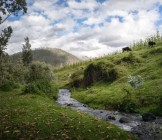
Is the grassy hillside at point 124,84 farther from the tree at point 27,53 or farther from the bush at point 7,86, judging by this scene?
the tree at point 27,53

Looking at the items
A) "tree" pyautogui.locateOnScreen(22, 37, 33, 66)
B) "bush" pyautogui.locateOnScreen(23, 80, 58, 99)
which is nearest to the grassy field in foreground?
"bush" pyautogui.locateOnScreen(23, 80, 58, 99)

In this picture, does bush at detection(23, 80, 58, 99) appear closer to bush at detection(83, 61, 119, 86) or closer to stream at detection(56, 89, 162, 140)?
bush at detection(83, 61, 119, 86)

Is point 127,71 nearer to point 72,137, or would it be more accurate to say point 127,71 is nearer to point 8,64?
point 8,64

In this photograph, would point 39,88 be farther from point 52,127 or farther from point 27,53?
point 27,53

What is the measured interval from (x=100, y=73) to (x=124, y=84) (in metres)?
24.7

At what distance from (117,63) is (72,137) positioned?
231 feet

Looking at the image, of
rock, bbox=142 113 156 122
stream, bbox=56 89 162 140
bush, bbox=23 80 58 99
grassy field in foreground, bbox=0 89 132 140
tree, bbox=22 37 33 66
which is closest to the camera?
grassy field in foreground, bbox=0 89 132 140

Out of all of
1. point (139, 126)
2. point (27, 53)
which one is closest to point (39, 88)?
point (139, 126)

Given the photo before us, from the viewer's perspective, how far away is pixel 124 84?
68.1 meters

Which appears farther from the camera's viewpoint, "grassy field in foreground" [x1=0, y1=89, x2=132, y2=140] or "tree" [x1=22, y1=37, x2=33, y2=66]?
"tree" [x1=22, y1=37, x2=33, y2=66]

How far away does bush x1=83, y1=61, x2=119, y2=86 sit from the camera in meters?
85.2

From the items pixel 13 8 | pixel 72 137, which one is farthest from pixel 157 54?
pixel 72 137

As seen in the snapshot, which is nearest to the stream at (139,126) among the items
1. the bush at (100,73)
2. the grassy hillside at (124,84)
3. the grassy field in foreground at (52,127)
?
the grassy field in foreground at (52,127)

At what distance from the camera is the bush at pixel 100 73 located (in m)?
85.2
